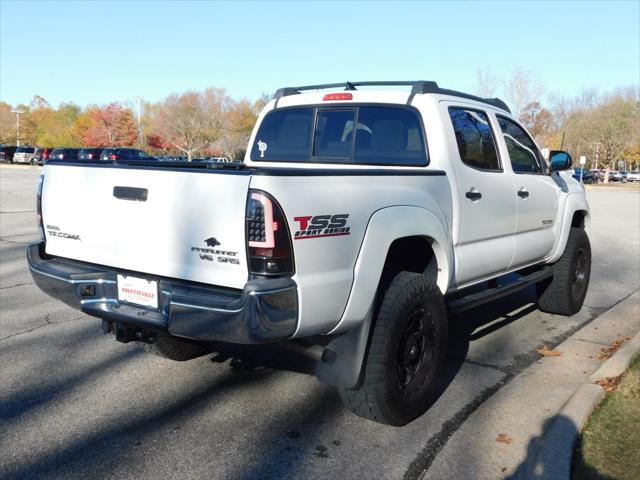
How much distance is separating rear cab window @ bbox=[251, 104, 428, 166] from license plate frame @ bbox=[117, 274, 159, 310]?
193cm

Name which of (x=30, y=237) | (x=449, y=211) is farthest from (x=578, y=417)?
(x=30, y=237)

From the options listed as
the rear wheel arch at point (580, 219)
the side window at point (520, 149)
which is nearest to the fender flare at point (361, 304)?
the side window at point (520, 149)

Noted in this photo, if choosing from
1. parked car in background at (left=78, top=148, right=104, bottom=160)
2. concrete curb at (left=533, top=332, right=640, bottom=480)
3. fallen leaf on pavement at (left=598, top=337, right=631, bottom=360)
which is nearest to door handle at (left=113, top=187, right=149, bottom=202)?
concrete curb at (left=533, top=332, right=640, bottom=480)

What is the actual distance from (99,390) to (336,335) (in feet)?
6.12

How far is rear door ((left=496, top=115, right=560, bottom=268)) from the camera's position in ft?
17.0

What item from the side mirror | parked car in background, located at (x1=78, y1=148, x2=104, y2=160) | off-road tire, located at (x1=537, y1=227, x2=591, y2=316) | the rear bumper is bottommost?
parked car in background, located at (x1=78, y1=148, x2=104, y2=160)

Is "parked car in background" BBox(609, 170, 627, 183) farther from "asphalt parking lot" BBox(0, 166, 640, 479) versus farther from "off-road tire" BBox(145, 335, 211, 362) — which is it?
"off-road tire" BBox(145, 335, 211, 362)

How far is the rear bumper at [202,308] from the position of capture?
286cm

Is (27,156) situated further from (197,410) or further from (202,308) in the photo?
(202,308)

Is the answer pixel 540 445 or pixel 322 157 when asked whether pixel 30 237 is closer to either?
pixel 322 157

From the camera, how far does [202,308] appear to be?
2.97 m

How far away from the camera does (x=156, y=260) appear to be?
128 inches

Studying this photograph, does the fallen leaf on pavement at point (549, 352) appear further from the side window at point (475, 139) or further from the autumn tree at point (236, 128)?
the autumn tree at point (236, 128)

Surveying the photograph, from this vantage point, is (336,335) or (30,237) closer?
(336,335)
